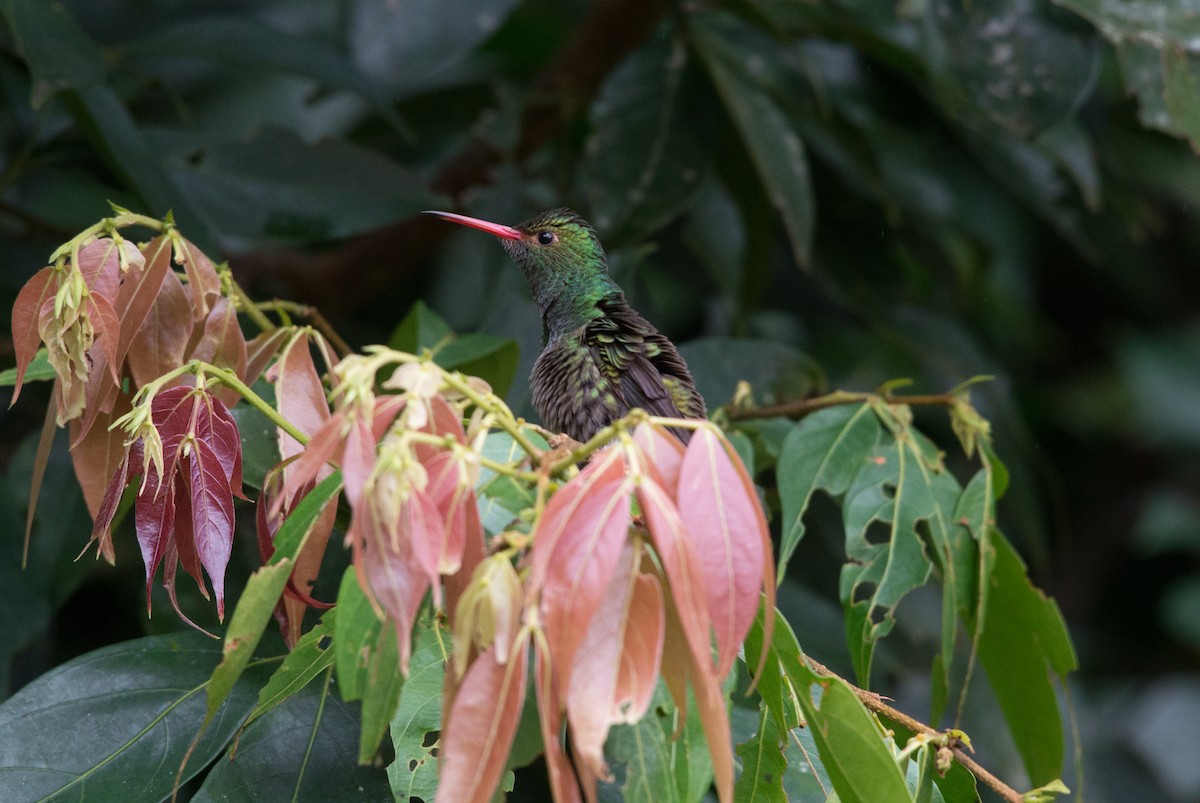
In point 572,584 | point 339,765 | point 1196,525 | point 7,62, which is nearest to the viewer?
point 572,584

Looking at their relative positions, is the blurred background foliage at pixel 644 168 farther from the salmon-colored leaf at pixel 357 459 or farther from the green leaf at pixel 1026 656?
the salmon-colored leaf at pixel 357 459

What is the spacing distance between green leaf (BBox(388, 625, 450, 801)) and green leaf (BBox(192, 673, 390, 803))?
111 mm

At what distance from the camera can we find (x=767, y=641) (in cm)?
99

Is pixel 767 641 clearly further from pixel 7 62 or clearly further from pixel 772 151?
pixel 7 62

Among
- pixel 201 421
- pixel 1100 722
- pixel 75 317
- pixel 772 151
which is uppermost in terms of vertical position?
pixel 75 317

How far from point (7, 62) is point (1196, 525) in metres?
5.07

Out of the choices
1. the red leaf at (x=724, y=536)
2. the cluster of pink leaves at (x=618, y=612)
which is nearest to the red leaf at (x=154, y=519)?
the cluster of pink leaves at (x=618, y=612)

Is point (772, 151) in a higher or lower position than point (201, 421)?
lower

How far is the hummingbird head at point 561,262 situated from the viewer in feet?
7.25

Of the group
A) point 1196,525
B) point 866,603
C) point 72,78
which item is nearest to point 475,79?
point 72,78

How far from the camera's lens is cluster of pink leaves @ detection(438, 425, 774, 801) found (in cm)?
86

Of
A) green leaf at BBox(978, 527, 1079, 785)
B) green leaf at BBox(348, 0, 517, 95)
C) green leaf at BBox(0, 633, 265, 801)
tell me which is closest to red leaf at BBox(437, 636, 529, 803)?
green leaf at BBox(0, 633, 265, 801)

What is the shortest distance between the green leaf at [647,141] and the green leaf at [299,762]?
1.36 metres

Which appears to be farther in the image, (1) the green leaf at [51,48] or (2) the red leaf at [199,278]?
(1) the green leaf at [51,48]
